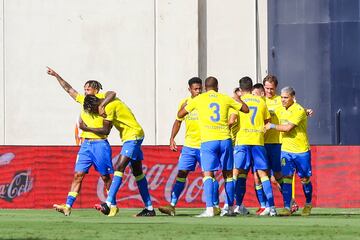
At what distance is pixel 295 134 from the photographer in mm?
20875

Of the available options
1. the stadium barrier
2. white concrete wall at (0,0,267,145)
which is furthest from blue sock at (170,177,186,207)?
white concrete wall at (0,0,267,145)

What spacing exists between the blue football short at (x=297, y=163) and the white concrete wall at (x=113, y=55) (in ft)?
45.8

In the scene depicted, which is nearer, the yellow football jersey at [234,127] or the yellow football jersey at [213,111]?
the yellow football jersey at [213,111]

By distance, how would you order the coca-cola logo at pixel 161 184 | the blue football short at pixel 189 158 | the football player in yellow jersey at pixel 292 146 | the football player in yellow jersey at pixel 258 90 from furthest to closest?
the coca-cola logo at pixel 161 184 → the football player in yellow jersey at pixel 258 90 → the blue football short at pixel 189 158 → the football player in yellow jersey at pixel 292 146

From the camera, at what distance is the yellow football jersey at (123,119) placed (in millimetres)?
19797

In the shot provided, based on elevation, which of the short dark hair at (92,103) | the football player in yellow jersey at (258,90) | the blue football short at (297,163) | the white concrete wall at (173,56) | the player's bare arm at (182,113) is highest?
the white concrete wall at (173,56)

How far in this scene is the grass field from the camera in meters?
14.8

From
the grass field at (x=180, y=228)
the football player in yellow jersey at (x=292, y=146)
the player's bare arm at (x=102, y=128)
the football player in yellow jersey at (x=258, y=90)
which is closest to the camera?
the grass field at (x=180, y=228)

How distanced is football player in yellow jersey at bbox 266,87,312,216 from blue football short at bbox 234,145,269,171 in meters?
0.38

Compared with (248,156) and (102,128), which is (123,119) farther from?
(248,156)

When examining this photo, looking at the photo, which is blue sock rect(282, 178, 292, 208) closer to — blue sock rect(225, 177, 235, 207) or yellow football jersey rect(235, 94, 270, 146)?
yellow football jersey rect(235, 94, 270, 146)

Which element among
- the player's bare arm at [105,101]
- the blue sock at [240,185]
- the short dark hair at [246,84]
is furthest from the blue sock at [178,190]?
the player's bare arm at [105,101]

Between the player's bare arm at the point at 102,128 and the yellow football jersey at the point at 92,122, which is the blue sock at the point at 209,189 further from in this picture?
the yellow football jersey at the point at 92,122

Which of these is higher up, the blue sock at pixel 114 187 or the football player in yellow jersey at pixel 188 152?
the football player in yellow jersey at pixel 188 152
